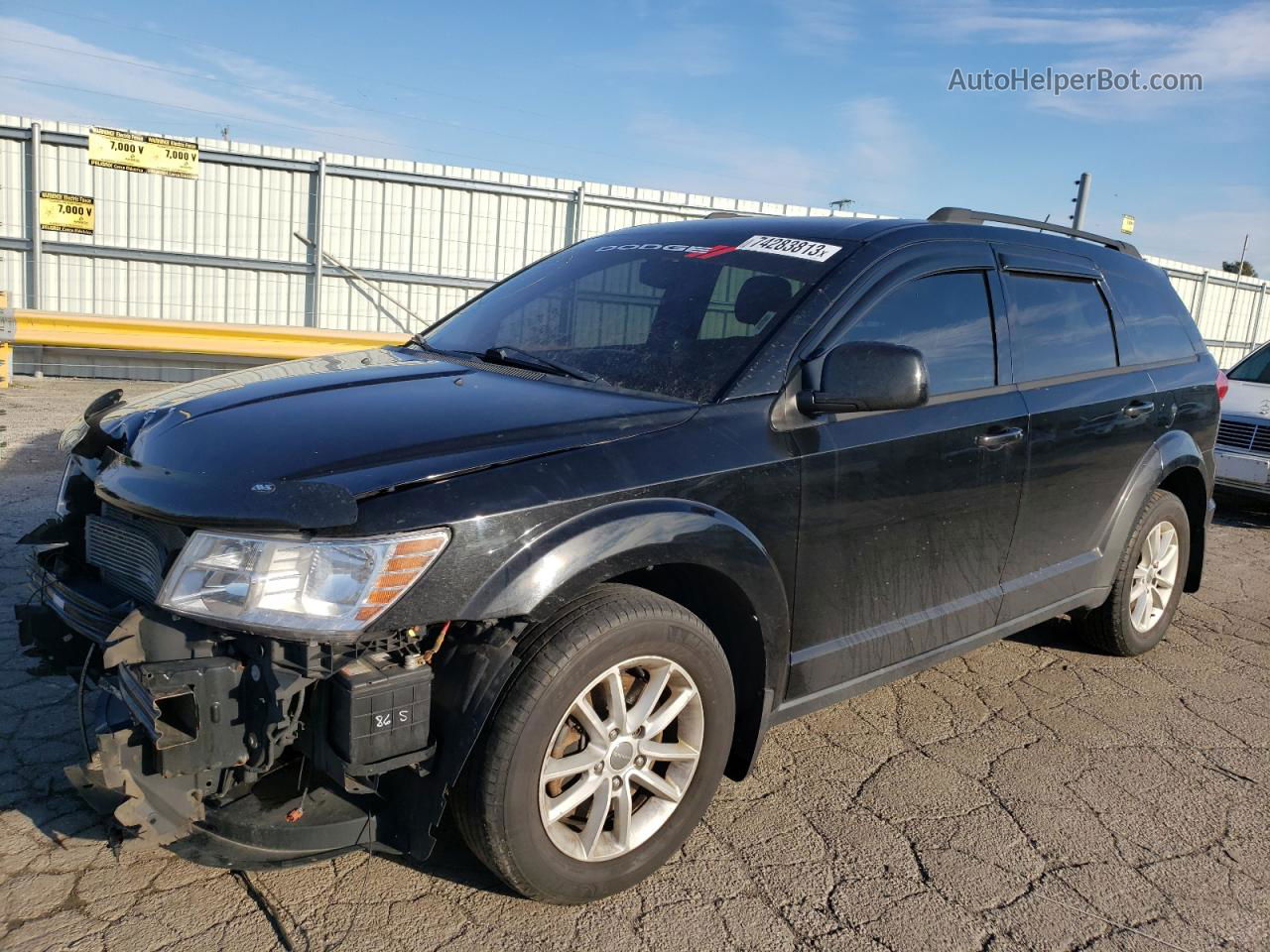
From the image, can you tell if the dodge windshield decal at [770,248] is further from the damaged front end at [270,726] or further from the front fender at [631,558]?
the damaged front end at [270,726]

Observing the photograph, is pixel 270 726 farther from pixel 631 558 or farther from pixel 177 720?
pixel 631 558

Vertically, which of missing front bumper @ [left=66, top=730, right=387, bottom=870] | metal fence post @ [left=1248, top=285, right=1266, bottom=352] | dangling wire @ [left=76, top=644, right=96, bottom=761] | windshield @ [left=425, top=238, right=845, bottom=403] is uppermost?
metal fence post @ [left=1248, top=285, right=1266, bottom=352]

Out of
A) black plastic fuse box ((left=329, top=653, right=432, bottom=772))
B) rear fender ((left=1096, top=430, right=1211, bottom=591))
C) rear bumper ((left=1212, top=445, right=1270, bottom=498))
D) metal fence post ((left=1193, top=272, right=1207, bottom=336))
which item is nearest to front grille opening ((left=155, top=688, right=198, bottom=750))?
black plastic fuse box ((left=329, top=653, right=432, bottom=772))

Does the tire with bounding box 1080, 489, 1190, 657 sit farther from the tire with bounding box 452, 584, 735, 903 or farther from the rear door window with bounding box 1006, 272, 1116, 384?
the tire with bounding box 452, 584, 735, 903

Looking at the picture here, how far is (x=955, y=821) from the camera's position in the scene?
3.17m

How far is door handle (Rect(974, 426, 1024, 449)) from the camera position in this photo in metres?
3.47

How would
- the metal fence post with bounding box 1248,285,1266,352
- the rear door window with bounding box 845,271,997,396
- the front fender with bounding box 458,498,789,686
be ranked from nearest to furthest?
the front fender with bounding box 458,498,789,686 → the rear door window with bounding box 845,271,997,396 → the metal fence post with bounding box 1248,285,1266,352

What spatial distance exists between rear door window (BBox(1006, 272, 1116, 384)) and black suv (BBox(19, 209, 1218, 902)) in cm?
2

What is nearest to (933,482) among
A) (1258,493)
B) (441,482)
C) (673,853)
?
(673,853)

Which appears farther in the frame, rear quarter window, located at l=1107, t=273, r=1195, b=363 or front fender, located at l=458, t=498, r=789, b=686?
rear quarter window, located at l=1107, t=273, r=1195, b=363

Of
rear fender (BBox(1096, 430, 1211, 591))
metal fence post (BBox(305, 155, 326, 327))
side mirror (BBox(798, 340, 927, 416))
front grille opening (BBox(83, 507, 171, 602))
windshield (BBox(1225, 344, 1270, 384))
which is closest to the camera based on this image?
front grille opening (BBox(83, 507, 171, 602))

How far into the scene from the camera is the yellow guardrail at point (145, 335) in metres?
11.1

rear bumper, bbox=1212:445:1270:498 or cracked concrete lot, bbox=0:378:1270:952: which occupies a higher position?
rear bumper, bbox=1212:445:1270:498

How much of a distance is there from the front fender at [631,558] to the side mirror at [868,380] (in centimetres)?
49
